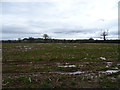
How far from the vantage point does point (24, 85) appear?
6.62 metres

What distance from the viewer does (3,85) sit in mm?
6648

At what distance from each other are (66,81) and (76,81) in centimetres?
49

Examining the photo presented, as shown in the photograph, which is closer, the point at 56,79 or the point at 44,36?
the point at 56,79

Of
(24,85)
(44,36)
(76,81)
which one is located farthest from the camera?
(44,36)

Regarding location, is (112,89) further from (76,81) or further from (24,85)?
(24,85)

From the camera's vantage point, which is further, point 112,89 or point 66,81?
point 66,81

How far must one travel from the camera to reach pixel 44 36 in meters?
120

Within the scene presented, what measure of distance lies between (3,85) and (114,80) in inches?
210

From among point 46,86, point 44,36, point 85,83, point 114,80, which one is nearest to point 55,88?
point 46,86

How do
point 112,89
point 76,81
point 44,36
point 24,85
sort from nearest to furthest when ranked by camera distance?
point 112,89 < point 24,85 < point 76,81 < point 44,36

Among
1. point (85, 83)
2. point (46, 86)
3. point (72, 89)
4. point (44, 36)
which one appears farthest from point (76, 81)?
point (44, 36)

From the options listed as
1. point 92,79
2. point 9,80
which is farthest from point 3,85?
point 92,79

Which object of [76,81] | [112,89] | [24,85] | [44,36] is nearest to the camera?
[112,89]

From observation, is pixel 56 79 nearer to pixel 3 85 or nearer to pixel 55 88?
pixel 55 88
